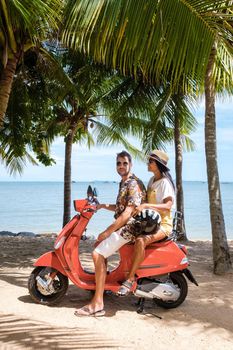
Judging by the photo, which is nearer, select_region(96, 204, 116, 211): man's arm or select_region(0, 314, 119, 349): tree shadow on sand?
select_region(0, 314, 119, 349): tree shadow on sand

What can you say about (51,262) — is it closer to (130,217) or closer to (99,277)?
(99,277)

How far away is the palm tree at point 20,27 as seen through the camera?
209 inches

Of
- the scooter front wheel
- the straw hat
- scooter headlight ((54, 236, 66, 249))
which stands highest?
the straw hat

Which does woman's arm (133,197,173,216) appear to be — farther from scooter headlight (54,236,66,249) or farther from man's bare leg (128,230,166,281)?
scooter headlight (54,236,66,249)

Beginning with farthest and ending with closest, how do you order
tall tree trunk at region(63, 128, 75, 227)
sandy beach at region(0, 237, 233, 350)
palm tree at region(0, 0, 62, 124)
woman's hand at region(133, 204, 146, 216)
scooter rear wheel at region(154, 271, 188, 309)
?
tall tree trunk at region(63, 128, 75, 227), palm tree at region(0, 0, 62, 124), scooter rear wheel at region(154, 271, 188, 309), woman's hand at region(133, 204, 146, 216), sandy beach at region(0, 237, 233, 350)

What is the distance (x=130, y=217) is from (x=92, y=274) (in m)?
0.83

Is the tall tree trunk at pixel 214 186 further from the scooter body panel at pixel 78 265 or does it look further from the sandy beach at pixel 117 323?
the scooter body panel at pixel 78 265

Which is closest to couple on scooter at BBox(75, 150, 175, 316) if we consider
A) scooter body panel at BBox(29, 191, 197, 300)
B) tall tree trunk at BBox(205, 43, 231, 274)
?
scooter body panel at BBox(29, 191, 197, 300)

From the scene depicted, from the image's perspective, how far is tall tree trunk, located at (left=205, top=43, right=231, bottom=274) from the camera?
22.1ft

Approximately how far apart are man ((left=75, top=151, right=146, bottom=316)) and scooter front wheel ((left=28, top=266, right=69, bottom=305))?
403 millimetres

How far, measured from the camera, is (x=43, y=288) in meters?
4.73

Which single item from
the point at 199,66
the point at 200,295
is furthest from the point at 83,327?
the point at 199,66

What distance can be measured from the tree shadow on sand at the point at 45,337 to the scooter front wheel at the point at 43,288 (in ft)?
1.91

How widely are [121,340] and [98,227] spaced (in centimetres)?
2526
